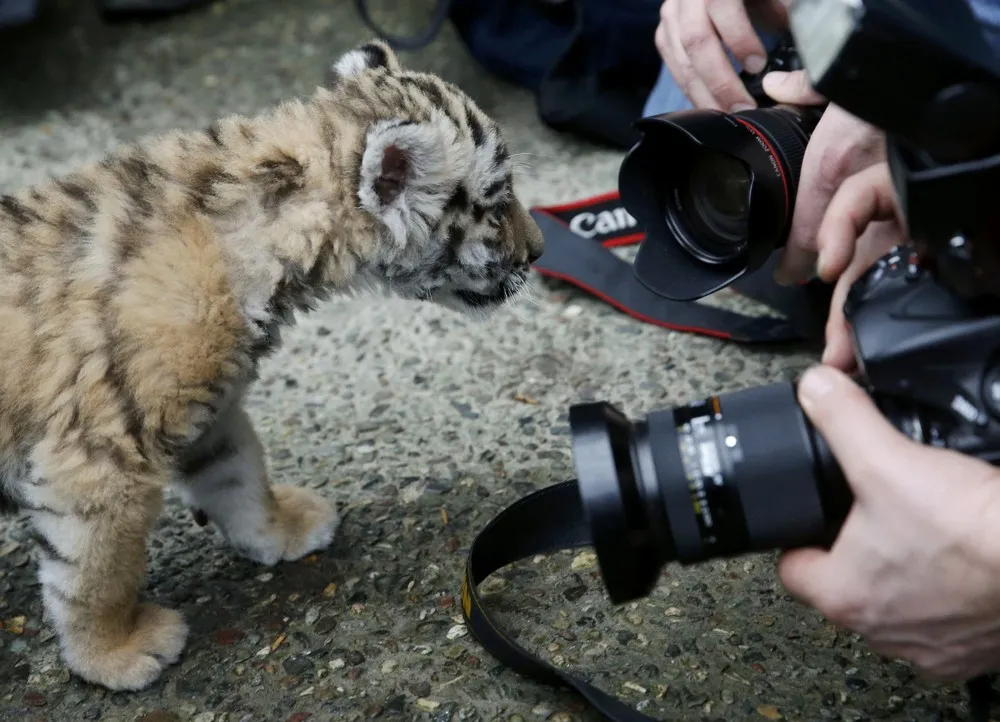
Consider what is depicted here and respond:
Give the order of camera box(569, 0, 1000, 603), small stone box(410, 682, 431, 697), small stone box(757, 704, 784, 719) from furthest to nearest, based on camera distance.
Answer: small stone box(410, 682, 431, 697) < small stone box(757, 704, 784, 719) < camera box(569, 0, 1000, 603)

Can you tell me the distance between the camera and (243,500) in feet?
7.50

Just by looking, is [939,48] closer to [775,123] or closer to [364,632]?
[775,123]

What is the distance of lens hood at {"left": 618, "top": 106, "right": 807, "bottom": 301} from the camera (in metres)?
2.04

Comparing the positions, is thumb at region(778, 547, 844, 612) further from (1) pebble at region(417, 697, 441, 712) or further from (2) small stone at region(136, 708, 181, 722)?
(2) small stone at region(136, 708, 181, 722)

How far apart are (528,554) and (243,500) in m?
0.63

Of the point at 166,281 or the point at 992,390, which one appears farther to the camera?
the point at 166,281

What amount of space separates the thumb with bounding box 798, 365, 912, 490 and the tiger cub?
93 cm

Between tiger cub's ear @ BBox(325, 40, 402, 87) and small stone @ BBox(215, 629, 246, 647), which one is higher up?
tiger cub's ear @ BBox(325, 40, 402, 87)

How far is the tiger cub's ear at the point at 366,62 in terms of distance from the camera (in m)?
2.40

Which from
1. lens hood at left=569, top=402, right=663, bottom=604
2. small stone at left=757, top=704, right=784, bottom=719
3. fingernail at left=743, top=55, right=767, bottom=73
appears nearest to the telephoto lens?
lens hood at left=569, top=402, right=663, bottom=604

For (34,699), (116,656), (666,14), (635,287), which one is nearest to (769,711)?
(116,656)

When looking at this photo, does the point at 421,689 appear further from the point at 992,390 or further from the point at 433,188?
the point at 992,390

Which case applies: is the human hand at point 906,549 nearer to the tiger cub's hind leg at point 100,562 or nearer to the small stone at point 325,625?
the small stone at point 325,625

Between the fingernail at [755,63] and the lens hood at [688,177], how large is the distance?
0.31 m
